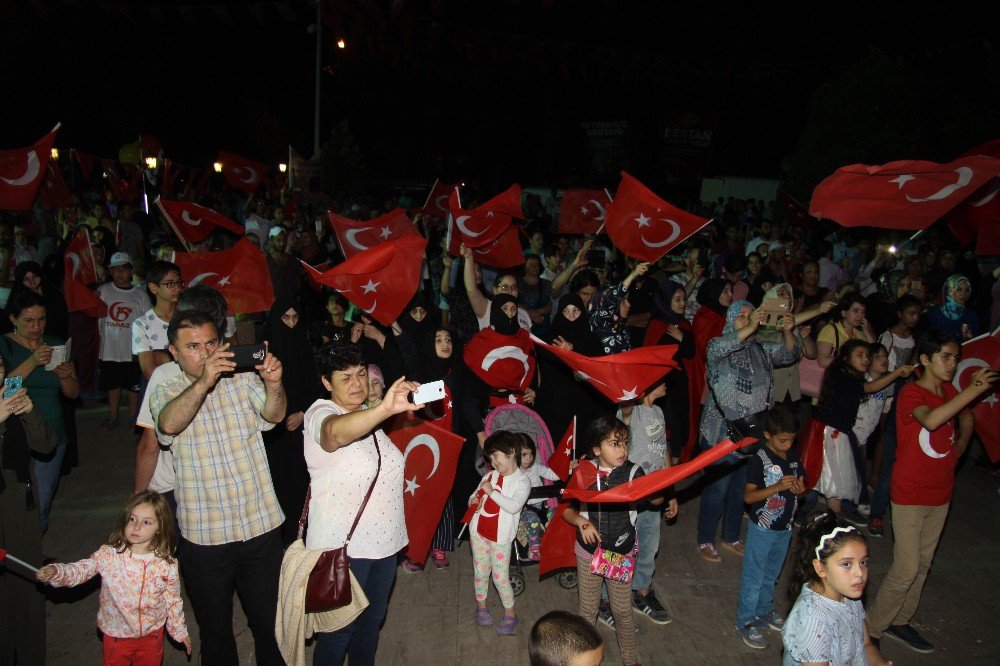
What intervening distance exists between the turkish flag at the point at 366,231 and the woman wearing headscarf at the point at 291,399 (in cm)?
269

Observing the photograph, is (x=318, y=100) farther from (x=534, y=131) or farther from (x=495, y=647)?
(x=495, y=647)

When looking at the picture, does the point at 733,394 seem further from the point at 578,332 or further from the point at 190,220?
the point at 190,220

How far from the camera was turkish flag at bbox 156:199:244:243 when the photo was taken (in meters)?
8.15

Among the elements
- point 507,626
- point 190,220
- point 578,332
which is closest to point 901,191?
point 578,332

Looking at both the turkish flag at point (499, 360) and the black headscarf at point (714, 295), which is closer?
the turkish flag at point (499, 360)

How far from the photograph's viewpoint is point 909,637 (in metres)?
Result: 4.86

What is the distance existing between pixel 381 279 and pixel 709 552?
A: 3490 millimetres

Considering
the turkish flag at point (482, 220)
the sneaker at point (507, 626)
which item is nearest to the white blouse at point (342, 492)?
the sneaker at point (507, 626)

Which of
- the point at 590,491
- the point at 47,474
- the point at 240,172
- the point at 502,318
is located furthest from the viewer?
the point at 240,172

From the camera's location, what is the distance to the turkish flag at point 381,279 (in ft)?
19.1

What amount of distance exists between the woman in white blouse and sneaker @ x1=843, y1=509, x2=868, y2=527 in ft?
15.4

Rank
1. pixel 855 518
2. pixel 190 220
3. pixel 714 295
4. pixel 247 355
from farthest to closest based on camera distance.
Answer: pixel 190 220 → pixel 714 295 → pixel 855 518 → pixel 247 355

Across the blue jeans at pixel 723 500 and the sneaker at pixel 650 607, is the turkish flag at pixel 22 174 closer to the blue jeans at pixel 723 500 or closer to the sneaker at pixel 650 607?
the sneaker at pixel 650 607

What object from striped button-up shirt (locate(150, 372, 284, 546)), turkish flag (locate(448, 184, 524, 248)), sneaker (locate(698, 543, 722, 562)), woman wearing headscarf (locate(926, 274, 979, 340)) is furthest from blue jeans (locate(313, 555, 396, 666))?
woman wearing headscarf (locate(926, 274, 979, 340))
